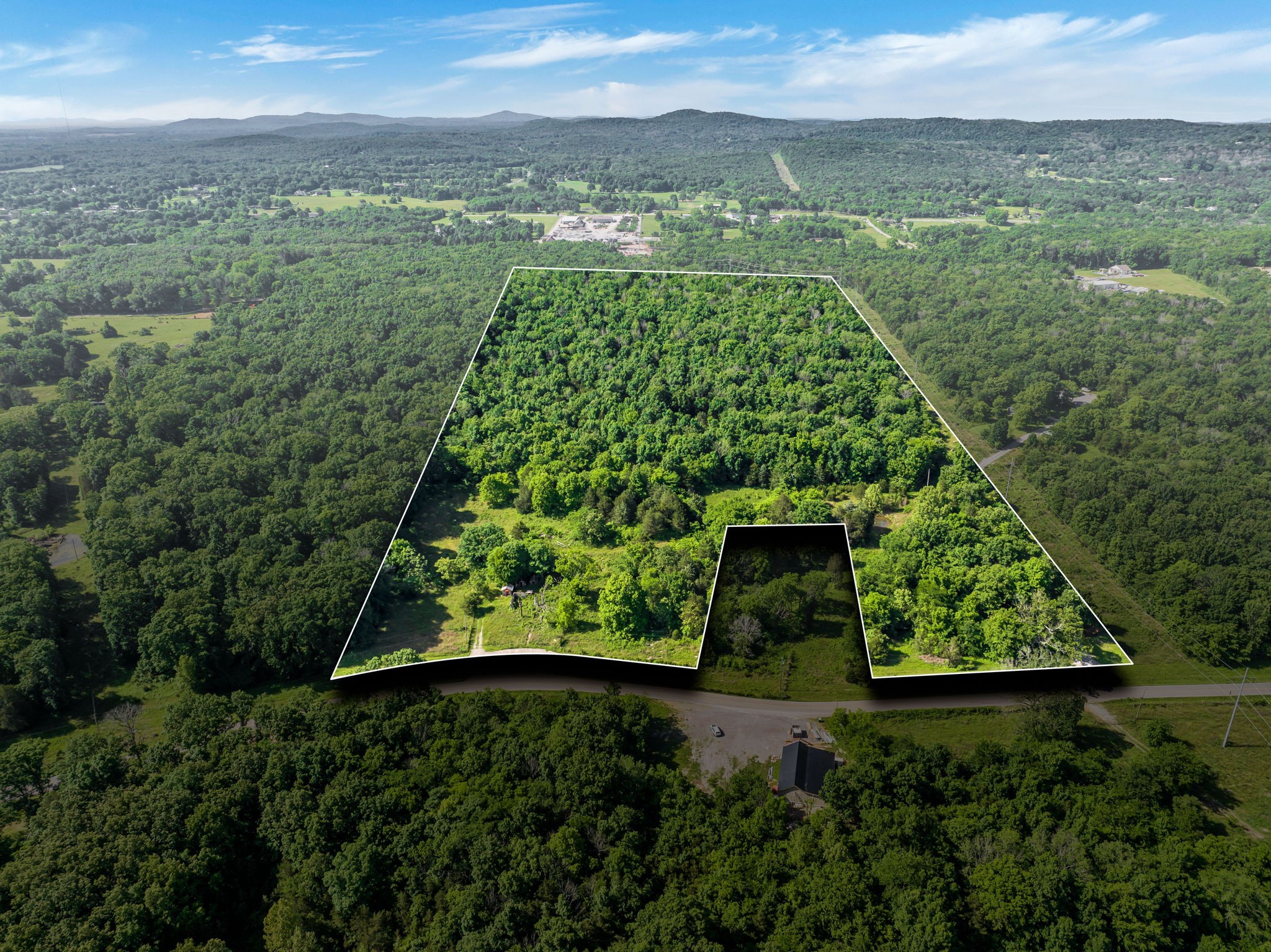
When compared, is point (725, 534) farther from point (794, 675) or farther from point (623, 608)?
point (794, 675)

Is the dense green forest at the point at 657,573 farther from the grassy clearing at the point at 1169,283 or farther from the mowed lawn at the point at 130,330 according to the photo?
the mowed lawn at the point at 130,330

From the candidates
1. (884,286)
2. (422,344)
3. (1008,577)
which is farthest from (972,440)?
(422,344)

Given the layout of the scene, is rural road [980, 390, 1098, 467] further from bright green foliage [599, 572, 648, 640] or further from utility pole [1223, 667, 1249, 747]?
utility pole [1223, 667, 1249, 747]

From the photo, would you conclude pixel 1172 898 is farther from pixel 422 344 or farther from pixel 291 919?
pixel 422 344

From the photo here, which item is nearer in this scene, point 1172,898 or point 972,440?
point 1172,898

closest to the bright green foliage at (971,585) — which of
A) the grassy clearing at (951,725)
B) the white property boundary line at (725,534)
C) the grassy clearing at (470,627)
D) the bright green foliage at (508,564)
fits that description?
the white property boundary line at (725,534)

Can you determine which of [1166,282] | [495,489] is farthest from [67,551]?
[1166,282]
